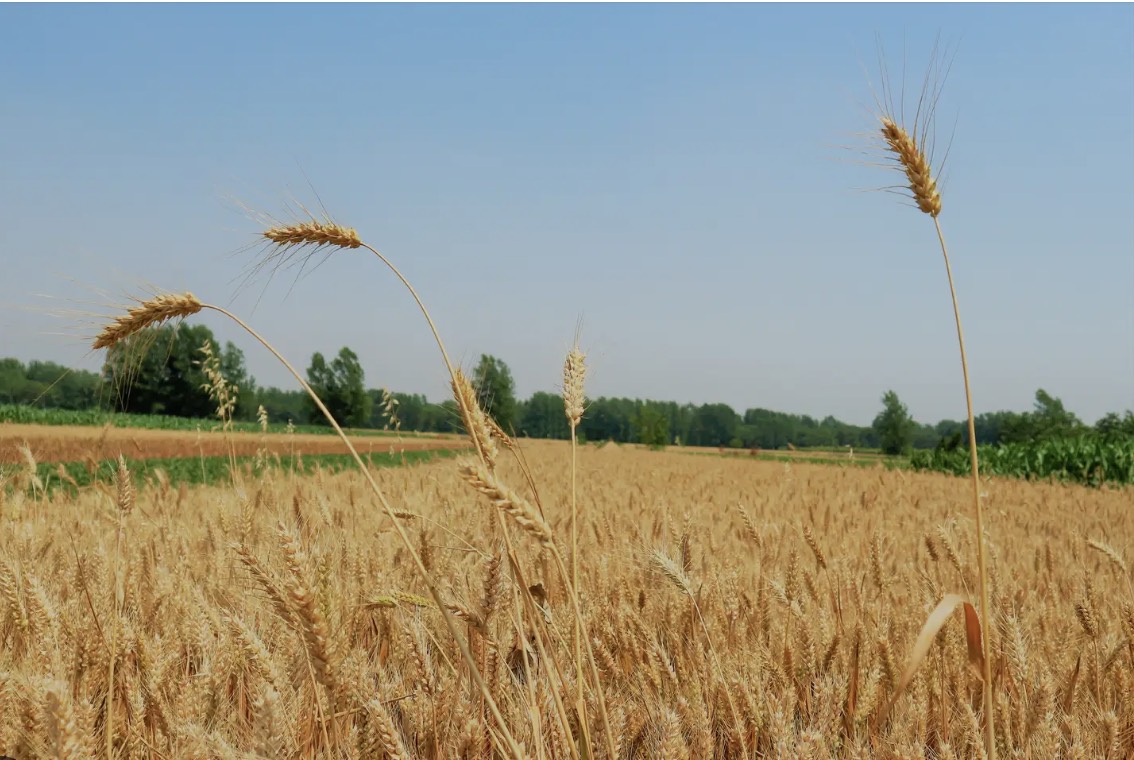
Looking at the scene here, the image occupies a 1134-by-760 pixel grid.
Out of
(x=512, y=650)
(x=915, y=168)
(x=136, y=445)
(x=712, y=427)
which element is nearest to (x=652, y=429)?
(x=136, y=445)

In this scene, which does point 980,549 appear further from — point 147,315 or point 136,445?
point 136,445

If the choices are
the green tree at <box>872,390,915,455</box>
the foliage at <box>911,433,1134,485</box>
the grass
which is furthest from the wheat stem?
the green tree at <box>872,390,915,455</box>

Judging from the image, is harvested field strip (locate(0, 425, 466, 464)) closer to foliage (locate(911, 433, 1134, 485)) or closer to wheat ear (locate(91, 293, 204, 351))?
wheat ear (locate(91, 293, 204, 351))

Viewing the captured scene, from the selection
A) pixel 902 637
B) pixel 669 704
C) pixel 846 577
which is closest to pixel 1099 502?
pixel 846 577

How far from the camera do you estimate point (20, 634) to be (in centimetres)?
195

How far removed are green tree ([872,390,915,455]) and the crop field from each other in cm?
7964

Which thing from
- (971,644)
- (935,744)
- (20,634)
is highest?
(971,644)

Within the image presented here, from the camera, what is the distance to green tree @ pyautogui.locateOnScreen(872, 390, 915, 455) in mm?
74938

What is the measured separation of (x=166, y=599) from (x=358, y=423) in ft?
232

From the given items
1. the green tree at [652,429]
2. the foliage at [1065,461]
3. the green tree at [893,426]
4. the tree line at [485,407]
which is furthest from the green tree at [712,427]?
the foliage at [1065,461]

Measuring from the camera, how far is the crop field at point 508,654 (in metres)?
1.25

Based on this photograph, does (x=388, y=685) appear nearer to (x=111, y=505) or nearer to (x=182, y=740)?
(x=182, y=740)

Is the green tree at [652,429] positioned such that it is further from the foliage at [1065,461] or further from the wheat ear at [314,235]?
the wheat ear at [314,235]

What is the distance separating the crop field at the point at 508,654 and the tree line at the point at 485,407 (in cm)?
53
